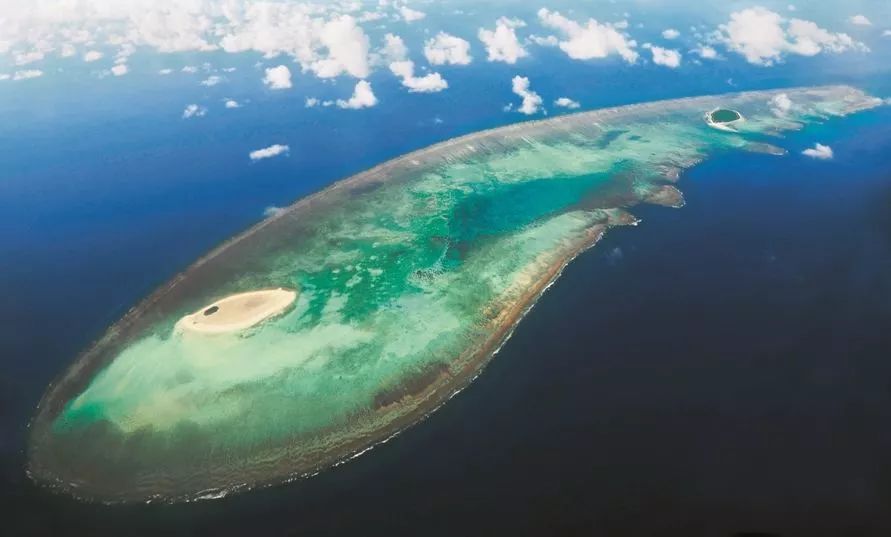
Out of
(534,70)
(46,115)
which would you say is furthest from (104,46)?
(534,70)

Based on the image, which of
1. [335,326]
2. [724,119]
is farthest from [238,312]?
[724,119]

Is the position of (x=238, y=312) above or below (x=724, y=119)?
below

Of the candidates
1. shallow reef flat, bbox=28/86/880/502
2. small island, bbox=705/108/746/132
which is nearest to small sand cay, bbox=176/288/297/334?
shallow reef flat, bbox=28/86/880/502

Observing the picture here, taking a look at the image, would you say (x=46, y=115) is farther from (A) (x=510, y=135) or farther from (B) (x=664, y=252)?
(B) (x=664, y=252)

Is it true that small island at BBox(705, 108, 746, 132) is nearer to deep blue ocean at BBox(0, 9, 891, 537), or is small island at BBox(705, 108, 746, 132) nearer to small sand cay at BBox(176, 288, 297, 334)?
deep blue ocean at BBox(0, 9, 891, 537)

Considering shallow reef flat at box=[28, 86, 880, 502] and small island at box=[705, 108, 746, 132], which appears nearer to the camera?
shallow reef flat at box=[28, 86, 880, 502]

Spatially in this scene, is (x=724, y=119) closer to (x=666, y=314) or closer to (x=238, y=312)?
(x=666, y=314)
